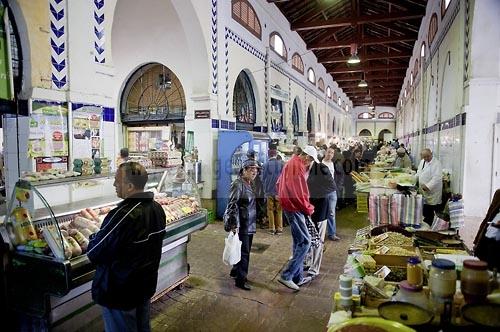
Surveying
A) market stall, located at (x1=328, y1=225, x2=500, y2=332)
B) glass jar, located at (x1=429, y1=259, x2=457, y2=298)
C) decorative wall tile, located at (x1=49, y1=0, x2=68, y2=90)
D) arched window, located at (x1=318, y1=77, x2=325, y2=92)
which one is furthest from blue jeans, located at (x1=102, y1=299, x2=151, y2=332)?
arched window, located at (x1=318, y1=77, x2=325, y2=92)

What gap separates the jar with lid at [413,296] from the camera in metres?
2.07

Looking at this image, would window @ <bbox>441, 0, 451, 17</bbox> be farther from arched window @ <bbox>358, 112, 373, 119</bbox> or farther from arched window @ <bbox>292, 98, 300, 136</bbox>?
arched window @ <bbox>358, 112, 373, 119</bbox>

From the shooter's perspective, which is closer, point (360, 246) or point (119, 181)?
point (119, 181)

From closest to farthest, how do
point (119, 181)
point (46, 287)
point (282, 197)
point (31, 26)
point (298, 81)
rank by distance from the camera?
1. point (119, 181)
2. point (46, 287)
3. point (31, 26)
4. point (282, 197)
5. point (298, 81)

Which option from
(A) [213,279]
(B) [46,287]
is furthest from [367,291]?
(A) [213,279]

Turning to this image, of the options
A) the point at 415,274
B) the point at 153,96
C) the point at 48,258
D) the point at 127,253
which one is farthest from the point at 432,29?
the point at 48,258

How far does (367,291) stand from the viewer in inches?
100

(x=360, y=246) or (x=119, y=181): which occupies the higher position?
(x=119, y=181)

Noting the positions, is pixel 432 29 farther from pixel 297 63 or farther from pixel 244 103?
pixel 297 63

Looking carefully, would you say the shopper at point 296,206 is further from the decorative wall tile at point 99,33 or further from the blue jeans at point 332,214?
the decorative wall tile at point 99,33

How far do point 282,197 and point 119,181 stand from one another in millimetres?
2498

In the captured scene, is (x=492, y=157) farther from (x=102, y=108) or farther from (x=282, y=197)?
(x=102, y=108)

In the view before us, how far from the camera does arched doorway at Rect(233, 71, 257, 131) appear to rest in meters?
10.9

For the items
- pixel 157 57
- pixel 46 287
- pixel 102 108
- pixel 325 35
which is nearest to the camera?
pixel 46 287
